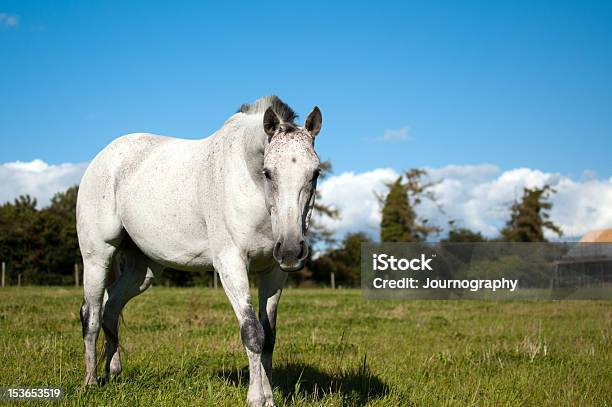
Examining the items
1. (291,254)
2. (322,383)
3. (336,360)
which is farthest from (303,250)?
(336,360)

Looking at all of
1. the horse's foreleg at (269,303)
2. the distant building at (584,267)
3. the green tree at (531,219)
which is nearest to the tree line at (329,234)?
the green tree at (531,219)

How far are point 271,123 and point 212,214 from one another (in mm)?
1026

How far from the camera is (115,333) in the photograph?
642cm

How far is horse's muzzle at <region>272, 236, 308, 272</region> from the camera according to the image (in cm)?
403

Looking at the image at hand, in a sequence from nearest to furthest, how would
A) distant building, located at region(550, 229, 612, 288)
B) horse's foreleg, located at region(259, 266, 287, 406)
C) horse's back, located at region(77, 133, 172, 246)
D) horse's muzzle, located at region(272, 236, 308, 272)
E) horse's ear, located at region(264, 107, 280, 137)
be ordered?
horse's muzzle, located at region(272, 236, 308, 272) < horse's ear, located at region(264, 107, 280, 137) < horse's foreleg, located at region(259, 266, 287, 406) < horse's back, located at region(77, 133, 172, 246) < distant building, located at region(550, 229, 612, 288)

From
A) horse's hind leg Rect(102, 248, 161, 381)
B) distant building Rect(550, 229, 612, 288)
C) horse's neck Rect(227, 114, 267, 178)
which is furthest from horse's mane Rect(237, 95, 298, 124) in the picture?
distant building Rect(550, 229, 612, 288)

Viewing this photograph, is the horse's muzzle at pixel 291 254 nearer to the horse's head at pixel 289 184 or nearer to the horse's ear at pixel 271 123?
the horse's head at pixel 289 184

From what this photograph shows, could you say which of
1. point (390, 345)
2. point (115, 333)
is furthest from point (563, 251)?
point (115, 333)

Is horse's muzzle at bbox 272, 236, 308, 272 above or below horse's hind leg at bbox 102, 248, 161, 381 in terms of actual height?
above

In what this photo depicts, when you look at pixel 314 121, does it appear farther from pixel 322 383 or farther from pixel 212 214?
pixel 322 383

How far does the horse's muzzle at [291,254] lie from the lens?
13.2 feet

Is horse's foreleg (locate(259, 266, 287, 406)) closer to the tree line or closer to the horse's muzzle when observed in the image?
the horse's muzzle

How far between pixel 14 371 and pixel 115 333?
3.54 feet

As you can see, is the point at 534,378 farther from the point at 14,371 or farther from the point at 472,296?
the point at 472,296
